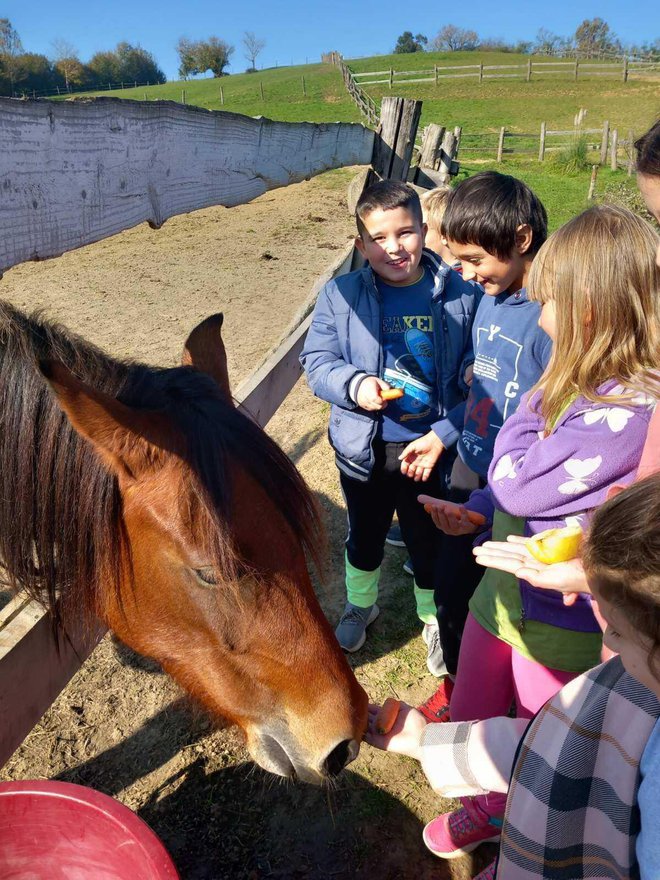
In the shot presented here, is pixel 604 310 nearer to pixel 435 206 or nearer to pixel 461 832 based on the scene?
pixel 461 832

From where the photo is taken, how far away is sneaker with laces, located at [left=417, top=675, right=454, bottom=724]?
101 inches

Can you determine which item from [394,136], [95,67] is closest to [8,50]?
[95,67]

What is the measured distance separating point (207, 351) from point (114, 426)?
0.60 meters

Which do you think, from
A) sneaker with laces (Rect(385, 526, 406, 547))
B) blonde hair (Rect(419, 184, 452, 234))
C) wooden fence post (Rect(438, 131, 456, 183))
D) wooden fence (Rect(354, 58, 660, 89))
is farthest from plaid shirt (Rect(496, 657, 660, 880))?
wooden fence (Rect(354, 58, 660, 89))

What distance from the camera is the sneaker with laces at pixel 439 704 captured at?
2576 mm

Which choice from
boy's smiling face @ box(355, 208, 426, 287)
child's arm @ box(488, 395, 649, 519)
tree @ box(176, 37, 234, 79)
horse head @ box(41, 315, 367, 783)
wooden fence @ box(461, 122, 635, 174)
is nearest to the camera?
horse head @ box(41, 315, 367, 783)

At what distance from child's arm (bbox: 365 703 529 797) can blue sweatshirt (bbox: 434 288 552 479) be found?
1.06 m

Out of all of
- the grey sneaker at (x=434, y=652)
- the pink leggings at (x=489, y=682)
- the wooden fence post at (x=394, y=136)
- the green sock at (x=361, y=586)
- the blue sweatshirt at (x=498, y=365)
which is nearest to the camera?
the pink leggings at (x=489, y=682)

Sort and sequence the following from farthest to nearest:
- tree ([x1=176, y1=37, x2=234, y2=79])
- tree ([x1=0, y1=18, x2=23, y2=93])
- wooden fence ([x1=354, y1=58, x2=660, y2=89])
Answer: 1. tree ([x1=176, y1=37, x2=234, y2=79])
2. wooden fence ([x1=354, y1=58, x2=660, y2=89])
3. tree ([x1=0, y1=18, x2=23, y2=93])

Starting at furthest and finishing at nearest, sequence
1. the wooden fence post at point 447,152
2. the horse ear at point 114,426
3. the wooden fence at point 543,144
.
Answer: the wooden fence at point 543,144
the wooden fence post at point 447,152
the horse ear at point 114,426

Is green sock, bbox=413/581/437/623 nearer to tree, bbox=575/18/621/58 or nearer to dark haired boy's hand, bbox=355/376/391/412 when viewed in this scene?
dark haired boy's hand, bbox=355/376/391/412

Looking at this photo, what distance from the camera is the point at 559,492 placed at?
5.39ft

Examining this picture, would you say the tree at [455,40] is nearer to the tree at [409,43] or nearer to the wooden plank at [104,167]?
the tree at [409,43]

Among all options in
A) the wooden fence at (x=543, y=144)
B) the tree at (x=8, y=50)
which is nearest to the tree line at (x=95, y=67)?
the tree at (x=8, y=50)
